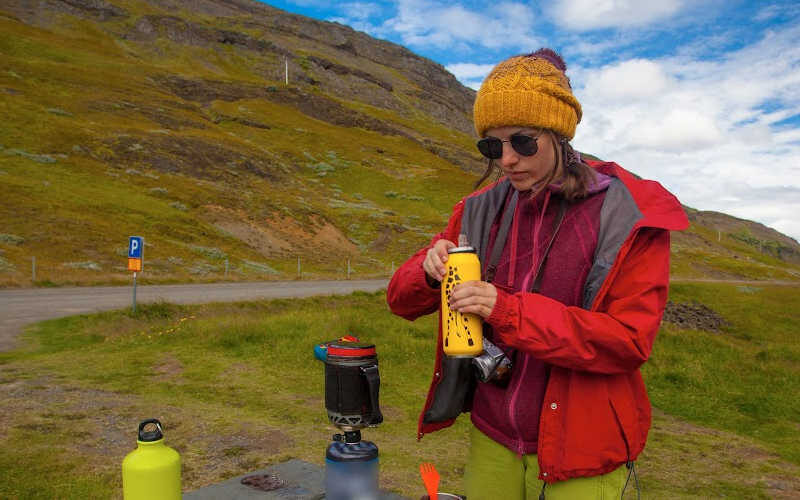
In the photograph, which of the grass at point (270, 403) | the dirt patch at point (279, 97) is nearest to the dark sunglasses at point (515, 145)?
the grass at point (270, 403)

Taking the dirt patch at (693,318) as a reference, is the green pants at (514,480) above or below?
above

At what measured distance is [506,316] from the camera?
2.09m

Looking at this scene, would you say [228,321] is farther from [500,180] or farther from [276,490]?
[500,180]

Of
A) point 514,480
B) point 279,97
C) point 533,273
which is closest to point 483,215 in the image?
point 533,273

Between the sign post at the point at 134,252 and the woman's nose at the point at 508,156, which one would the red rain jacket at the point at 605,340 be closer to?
the woman's nose at the point at 508,156

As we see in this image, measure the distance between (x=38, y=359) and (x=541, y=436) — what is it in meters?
9.68

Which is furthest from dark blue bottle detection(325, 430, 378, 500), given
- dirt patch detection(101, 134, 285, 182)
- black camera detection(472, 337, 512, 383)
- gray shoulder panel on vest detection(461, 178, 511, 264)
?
dirt patch detection(101, 134, 285, 182)

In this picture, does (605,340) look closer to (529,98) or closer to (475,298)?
(475,298)

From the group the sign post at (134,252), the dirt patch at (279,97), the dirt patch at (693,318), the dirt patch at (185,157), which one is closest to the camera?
the sign post at (134,252)

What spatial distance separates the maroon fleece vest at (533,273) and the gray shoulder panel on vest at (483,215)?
0.38 ft

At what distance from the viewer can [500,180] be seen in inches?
108

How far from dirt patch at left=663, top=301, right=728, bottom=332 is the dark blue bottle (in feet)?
63.4

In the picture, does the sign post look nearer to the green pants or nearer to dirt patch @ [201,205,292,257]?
the green pants

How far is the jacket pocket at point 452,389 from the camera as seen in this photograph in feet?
8.24
